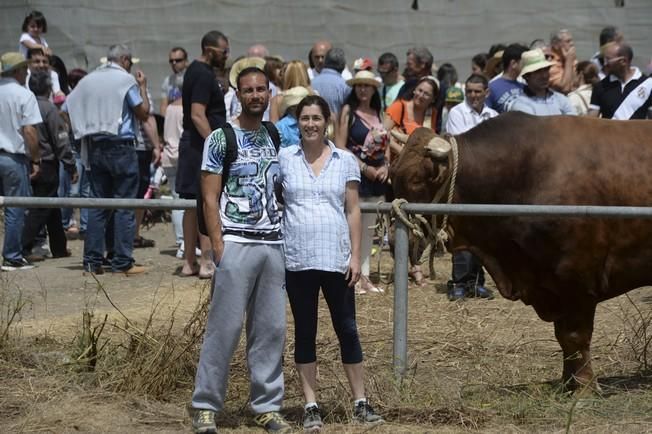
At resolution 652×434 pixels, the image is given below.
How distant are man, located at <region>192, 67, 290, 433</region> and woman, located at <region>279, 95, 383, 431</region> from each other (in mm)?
96

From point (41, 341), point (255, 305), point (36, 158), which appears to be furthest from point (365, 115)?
point (255, 305)

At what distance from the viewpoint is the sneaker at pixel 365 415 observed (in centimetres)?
658

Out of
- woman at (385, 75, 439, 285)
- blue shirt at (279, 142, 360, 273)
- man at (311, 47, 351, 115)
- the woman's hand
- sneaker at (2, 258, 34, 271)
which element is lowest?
sneaker at (2, 258, 34, 271)

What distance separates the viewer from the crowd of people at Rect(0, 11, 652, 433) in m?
6.47

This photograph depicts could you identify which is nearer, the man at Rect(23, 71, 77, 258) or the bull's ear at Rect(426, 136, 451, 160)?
the bull's ear at Rect(426, 136, 451, 160)

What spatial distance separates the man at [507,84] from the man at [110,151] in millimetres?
3332

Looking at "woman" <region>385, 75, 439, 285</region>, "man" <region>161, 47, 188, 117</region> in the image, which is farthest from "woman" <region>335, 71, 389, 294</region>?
"man" <region>161, 47, 188, 117</region>

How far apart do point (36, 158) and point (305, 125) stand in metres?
6.08

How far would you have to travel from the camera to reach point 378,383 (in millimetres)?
7145

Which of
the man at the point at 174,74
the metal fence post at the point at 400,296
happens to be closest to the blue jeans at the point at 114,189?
the man at the point at 174,74

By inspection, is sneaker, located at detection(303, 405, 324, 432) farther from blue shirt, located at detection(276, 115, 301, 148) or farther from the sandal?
the sandal

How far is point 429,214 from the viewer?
7188 mm

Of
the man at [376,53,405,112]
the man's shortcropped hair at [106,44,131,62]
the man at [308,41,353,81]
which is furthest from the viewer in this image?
the man at [308,41,353,81]

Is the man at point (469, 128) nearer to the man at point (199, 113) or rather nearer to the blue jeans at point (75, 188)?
the man at point (199, 113)
